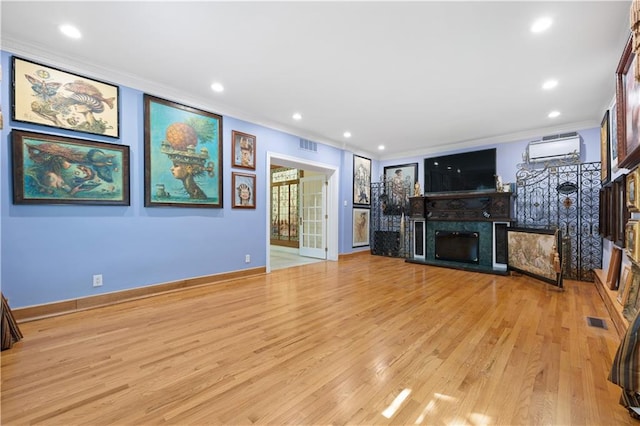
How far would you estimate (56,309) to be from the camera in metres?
2.97

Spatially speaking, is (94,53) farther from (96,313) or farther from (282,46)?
(96,313)

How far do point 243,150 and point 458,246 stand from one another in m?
5.10

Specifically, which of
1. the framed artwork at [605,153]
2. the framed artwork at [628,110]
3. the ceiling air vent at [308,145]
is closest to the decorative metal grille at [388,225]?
the ceiling air vent at [308,145]

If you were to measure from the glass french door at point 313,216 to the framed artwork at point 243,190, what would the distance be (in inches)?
91.5

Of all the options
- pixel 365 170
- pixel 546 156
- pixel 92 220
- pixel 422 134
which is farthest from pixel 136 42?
pixel 546 156

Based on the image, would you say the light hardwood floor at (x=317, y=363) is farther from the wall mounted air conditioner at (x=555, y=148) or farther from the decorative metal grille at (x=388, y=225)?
the decorative metal grille at (x=388, y=225)

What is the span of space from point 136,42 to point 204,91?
45.9 inches

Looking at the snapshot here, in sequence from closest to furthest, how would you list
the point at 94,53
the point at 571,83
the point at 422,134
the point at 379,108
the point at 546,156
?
the point at 94,53
the point at 571,83
the point at 379,108
the point at 546,156
the point at 422,134

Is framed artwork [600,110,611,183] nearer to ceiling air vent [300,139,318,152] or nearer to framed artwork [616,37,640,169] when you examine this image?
framed artwork [616,37,640,169]

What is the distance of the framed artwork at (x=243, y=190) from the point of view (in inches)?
183

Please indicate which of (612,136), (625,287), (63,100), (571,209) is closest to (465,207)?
(571,209)

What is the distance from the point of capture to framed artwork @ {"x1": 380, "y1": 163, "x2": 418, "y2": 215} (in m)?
7.31

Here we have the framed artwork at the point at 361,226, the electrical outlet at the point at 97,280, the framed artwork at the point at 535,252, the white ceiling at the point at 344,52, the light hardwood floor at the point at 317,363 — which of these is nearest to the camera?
the light hardwood floor at the point at 317,363

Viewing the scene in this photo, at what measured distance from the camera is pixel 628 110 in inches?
97.3
